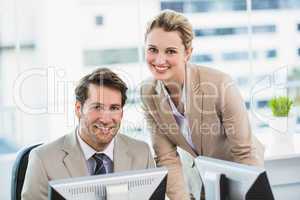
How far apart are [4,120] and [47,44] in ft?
1.81

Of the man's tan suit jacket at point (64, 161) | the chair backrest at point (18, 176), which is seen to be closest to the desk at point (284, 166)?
the man's tan suit jacket at point (64, 161)

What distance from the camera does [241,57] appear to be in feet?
11.3

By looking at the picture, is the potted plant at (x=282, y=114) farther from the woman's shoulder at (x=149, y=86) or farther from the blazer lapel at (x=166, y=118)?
the woman's shoulder at (x=149, y=86)

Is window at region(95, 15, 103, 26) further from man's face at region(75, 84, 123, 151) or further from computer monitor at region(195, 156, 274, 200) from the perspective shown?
computer monitor at region(195, 156, 274, 200)

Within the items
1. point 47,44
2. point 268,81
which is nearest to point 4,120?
point 47,44

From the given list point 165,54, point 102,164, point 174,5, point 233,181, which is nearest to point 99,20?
point 174,5

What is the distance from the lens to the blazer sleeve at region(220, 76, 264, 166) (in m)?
2.29

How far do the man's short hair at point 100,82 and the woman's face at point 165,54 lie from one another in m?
0.19

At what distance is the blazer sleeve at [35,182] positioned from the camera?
76.7 inches

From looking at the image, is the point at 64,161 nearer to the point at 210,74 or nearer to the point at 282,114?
the point at 210,74

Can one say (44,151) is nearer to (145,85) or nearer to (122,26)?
(145,85)

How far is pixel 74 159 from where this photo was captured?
207 centimetres

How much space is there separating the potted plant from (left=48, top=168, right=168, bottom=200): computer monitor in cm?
200

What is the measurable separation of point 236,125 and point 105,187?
3.29ft
